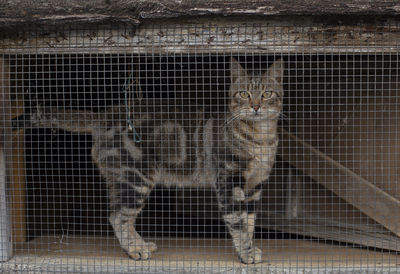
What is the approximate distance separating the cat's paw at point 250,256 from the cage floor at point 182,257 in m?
0.06

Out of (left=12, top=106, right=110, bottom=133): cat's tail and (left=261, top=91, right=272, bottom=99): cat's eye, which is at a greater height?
(left=261, top=91, right=272, bottom=99): cat's eye

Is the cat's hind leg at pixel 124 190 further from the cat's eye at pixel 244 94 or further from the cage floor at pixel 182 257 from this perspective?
the cat's eye at pixel 244 94

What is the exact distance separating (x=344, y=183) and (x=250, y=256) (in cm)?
115

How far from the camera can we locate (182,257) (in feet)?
11.4

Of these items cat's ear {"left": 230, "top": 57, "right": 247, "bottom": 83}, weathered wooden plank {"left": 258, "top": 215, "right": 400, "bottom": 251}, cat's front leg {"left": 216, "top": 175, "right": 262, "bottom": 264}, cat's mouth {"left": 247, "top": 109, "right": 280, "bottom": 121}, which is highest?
cat's ear {"left": 230, "top": 57, "right": 247, "bottom": 83}

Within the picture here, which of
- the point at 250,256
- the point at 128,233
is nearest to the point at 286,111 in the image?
the point at 250,256

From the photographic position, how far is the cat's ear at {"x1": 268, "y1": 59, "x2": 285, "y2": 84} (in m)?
3.62

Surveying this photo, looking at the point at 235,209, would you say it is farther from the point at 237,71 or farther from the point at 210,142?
the point at 237,71

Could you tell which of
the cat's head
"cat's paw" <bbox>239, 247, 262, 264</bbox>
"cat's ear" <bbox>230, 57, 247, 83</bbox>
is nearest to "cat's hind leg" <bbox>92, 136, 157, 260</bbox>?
"cat's paw" <bbox>239, 247, 262, 264</bbox>

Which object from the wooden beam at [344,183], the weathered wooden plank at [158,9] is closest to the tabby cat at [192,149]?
the wooden beam at [344,183]

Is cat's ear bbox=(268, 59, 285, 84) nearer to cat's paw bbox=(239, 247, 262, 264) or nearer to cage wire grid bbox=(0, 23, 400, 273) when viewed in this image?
cage wire grid bbox=(0, 23, 400, 273)

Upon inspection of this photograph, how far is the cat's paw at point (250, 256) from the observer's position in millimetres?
3344

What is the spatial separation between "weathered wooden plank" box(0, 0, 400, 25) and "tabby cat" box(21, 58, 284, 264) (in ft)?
2.90

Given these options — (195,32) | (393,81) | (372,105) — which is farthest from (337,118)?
(195,32)
